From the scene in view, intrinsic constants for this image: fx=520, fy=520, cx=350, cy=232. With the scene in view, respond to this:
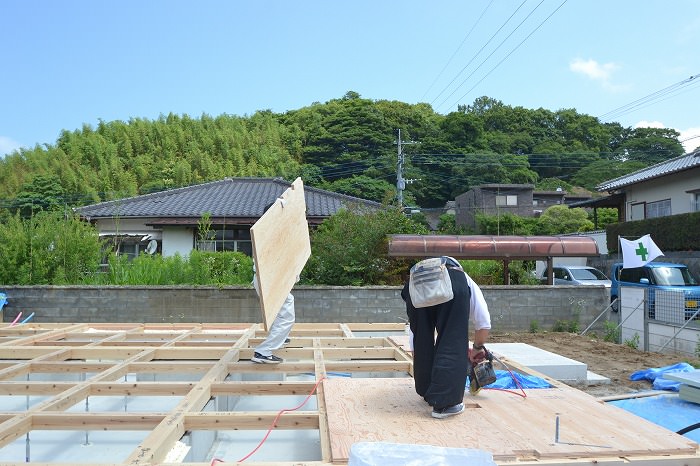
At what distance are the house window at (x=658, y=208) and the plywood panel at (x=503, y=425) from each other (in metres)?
15.4

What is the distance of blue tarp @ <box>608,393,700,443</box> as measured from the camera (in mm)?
3592

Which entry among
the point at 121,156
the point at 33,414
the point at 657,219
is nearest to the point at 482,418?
the point at 33,414

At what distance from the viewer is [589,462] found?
2213 mm

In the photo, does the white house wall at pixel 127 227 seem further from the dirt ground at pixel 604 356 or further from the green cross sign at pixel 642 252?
the green cross sign at pixel 642 252

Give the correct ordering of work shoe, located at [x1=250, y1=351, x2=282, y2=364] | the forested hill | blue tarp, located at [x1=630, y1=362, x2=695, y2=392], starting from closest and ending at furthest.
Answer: work shoe, located at [x1=250, y1=351, x2=282, y2=364]
blue tarp, located at [x1=630, y1=362, x2=695, y2=392]
the forested hill

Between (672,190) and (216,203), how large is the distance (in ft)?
44.8

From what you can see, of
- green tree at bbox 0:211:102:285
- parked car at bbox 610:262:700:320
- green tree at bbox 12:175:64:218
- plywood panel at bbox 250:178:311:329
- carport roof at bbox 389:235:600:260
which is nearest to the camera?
plywood panel at bbox 250:178:311:329

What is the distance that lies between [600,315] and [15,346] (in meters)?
8.38

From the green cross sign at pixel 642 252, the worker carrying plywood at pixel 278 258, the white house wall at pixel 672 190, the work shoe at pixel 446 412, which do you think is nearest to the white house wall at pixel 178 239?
the worker carrying plywood at pixel 278 258

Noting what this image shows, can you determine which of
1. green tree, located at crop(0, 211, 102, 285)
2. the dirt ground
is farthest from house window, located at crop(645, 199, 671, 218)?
green tree, located at crop(0, 211, 102, 285)

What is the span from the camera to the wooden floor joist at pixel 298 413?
7.69ft

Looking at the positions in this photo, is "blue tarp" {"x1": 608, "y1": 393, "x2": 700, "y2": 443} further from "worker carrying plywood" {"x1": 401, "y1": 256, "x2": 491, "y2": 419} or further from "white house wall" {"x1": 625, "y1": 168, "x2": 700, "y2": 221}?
"white house wall" {"x1": 625, "y1": 168, "x2": 700, "y2": 221}

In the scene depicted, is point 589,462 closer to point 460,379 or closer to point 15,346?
point 460,379

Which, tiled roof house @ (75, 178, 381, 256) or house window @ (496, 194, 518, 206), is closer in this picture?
tiled roof house @ (75, 178, 381, 256)
